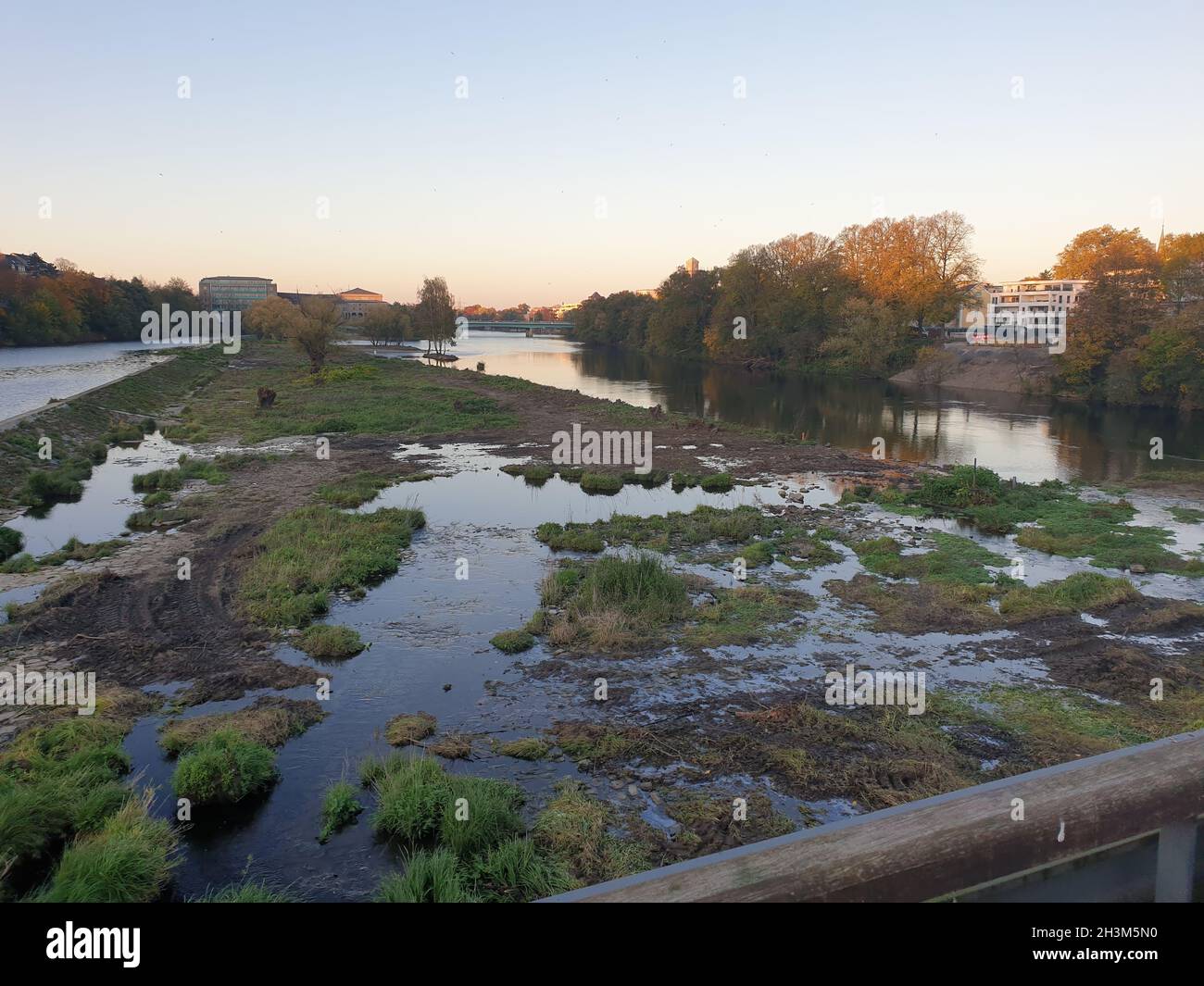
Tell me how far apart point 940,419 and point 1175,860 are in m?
47.6

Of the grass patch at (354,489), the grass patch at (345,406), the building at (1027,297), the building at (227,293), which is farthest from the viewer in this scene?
the building at (227,293)

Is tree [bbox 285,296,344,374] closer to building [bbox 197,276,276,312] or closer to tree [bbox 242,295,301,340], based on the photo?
tree [bbox 242,295,301,340]

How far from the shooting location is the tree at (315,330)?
6188 cm

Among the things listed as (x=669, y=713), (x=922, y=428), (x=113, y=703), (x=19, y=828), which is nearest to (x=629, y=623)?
(x=669, y=713)

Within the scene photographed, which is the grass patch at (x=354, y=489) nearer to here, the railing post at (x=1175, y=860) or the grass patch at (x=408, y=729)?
the grass patch at (x=408, y=729)

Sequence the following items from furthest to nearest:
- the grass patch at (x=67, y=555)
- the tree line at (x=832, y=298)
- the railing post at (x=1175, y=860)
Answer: the tree line at (x=832, y=298), the grass patch at (x=67, y=555), the railing post at (x=1175, y=860)

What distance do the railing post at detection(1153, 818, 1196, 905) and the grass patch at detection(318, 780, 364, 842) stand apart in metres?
7.52

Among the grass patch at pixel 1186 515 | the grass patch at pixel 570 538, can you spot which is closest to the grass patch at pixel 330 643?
the grass patch at pixel 570 538

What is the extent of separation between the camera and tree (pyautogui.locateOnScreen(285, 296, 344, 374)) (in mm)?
61875

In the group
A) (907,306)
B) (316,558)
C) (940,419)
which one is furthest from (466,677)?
(907,306)

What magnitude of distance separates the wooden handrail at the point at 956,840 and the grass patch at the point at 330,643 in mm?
11171

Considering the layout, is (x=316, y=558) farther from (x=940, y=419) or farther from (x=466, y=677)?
(x=940, y=419)

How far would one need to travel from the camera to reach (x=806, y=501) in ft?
78.7
